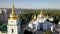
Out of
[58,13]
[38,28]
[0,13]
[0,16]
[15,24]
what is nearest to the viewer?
[15,24]

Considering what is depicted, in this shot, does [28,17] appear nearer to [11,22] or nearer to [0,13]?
[0,13]

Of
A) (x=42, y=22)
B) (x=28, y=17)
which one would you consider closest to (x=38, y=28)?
(x=42, y=22)

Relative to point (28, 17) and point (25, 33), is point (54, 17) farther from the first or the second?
point (25, 33)

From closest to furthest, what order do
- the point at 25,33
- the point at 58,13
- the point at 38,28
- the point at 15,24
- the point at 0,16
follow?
the point at 15,24
the point at 25,33
the point at 38,28
the point at 0,16
the point at 58,13

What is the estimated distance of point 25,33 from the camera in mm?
3939

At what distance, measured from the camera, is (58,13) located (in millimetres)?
7555

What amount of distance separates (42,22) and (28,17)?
132 centimetres

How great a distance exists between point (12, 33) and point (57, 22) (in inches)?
132

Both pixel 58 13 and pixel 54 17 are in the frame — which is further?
pixel 58 13

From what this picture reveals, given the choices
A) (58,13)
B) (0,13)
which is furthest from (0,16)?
(58,13)

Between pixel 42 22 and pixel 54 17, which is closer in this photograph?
pixel 42 22

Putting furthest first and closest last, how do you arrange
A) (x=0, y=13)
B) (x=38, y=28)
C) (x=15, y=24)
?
(x=0, y=13) < (x=38, y=28) < (x=15, y=24)

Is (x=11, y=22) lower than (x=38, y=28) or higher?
higher

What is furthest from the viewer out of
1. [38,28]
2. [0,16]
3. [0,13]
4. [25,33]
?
[0,13]
